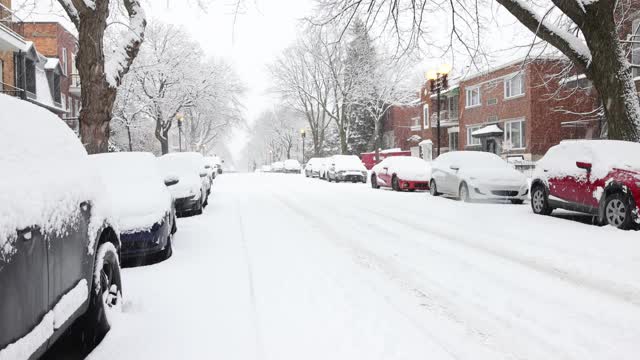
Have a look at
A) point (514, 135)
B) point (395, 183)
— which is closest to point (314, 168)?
point (514, 135)

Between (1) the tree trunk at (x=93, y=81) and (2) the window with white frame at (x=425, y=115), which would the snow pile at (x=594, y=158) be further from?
(2) the window with white frame at (x=425, y=115)

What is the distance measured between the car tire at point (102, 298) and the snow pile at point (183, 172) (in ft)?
21.0

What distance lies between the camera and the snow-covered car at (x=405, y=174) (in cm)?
1986

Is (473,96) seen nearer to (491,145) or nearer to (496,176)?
(491,145)

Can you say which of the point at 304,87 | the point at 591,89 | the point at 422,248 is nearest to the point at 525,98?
the point at 591,89

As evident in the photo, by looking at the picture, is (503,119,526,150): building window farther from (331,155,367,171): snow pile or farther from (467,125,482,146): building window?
(331,155,367,171): snow pile

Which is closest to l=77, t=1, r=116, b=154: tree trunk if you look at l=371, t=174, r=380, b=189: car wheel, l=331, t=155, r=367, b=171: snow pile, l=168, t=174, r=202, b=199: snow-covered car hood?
l=168, t=174, r=202, b=199: snow-covered car hood

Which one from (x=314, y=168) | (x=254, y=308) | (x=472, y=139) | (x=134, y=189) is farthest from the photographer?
(x=472, y=139)

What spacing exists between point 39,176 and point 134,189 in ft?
14.3

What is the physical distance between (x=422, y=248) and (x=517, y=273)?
1773 millimetres

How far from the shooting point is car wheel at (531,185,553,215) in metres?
11.1

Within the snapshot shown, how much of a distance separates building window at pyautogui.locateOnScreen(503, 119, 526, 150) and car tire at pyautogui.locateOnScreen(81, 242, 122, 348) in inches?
1165

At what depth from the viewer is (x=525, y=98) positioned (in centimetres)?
3105

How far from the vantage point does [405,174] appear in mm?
19922
